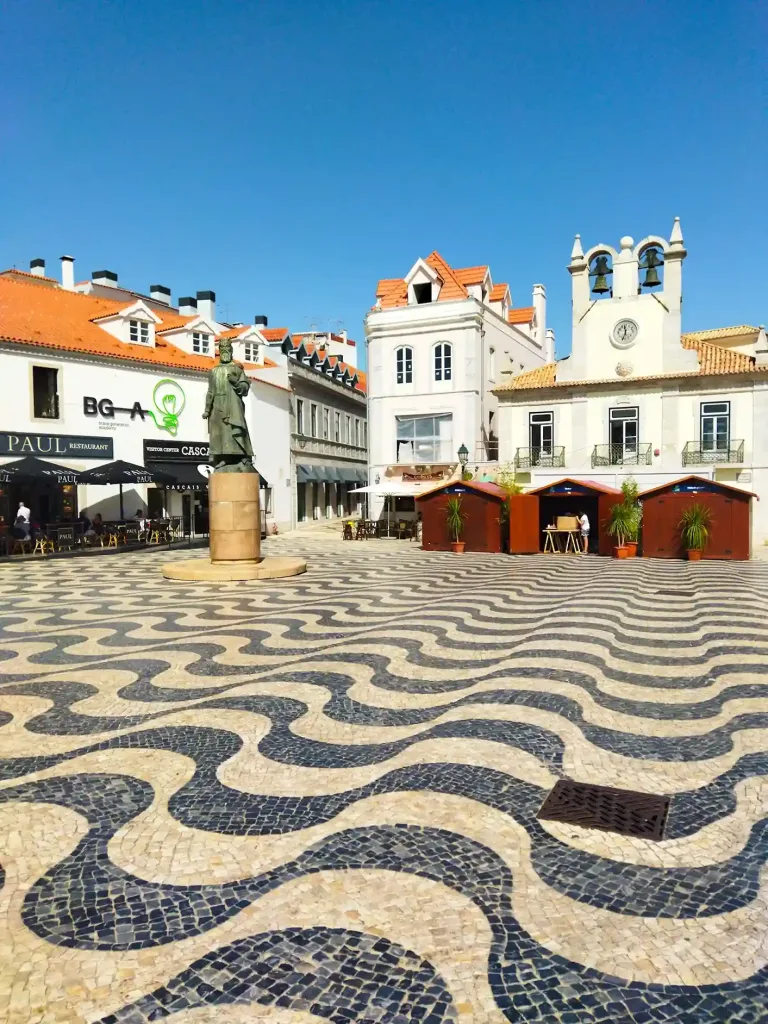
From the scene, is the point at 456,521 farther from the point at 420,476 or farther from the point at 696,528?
the point at 420,476

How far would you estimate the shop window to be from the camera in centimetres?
2712

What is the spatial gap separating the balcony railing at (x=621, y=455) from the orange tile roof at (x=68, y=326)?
18469 millimetres

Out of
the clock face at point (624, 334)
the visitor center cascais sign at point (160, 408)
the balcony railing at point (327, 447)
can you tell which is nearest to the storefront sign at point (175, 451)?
the visitor center cascais sign at point (160, 408)

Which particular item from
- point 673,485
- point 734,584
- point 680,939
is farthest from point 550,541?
point 680,939

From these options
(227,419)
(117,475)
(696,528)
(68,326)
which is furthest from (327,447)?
(227,419)

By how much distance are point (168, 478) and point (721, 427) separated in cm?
2308

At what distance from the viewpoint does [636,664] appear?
27.2 ft

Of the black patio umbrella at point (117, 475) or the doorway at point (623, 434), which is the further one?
the doorway at point (623, 434)

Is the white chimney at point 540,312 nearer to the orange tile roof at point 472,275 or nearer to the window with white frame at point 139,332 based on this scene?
the orange tile roof at point 472,275

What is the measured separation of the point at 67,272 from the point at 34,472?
18597 millimetres

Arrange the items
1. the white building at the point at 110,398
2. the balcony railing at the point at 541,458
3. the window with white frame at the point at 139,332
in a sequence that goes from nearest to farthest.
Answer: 1. the white building at the point at 110,398
2. the window with white frame at the point at 139,332
3. the balcony railing at the point at 541,458

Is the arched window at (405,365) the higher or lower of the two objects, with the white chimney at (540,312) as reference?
lower

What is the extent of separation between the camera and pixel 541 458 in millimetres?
33156

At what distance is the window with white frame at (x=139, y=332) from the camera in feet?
105
